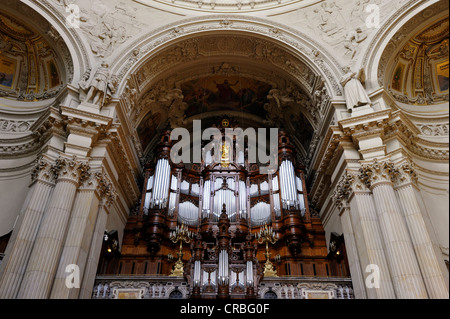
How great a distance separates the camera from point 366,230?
852 cm

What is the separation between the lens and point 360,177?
9266 millimetres

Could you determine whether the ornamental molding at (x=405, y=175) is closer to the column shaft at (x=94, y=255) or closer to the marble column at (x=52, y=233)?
the column shaft at (x=94, y=255)

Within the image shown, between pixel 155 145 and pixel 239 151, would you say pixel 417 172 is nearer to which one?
pixel 239 151

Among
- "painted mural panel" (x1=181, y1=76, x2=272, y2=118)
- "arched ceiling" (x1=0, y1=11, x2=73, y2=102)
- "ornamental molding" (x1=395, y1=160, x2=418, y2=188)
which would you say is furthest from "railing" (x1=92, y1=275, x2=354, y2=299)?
"painted mural panel" (x1=181, y1=76, x2=272, y2=118)

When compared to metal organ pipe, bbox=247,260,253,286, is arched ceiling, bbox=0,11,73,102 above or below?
above

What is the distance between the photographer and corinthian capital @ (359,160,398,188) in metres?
8.75

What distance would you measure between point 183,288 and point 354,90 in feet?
24.8

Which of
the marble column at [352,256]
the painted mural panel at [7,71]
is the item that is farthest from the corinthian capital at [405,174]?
the painted mural panel at [7,71]

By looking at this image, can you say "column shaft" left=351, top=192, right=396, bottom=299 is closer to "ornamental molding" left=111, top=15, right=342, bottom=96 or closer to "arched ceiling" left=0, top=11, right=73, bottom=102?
"ornamental molding" left=111, top=15, right=342, bottom=96

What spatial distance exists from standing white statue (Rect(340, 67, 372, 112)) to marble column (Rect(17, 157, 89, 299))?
7.79 metres

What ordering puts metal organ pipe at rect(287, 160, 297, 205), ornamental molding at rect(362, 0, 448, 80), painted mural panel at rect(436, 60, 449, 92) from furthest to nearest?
metal organ pipe at rect(287, 160, 297, 205)
ornamental molding at rect(362, 0, 448, 80)
painted mural panel at rect(436, 60, 449, 92)
